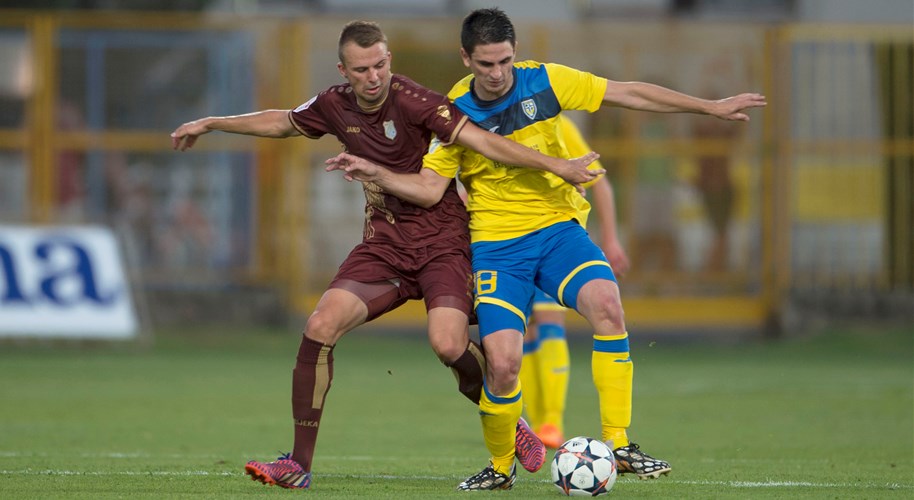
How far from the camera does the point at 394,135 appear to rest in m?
7.23

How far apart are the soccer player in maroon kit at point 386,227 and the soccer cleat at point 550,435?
1728 mm

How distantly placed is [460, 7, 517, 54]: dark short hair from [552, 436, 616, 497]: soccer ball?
6.22 feet

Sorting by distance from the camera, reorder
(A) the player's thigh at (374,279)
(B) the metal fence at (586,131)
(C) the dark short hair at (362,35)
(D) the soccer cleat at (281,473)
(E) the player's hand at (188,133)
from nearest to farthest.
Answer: (D) the soccer cleat at (281,473) < (C) the dark short hair at (362,35) < (A) the player's thigh at (374,279) < (E) the player's hand at (188,133) < (B) the metal fence at (586,131)

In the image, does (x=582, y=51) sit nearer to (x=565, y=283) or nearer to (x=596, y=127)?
(x=596, y=127)

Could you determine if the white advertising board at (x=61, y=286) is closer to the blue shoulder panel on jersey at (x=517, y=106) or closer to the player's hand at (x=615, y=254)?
the player's hand at (x=615, y=254)

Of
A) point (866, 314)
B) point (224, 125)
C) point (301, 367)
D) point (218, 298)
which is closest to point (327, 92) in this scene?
point (224, 125)

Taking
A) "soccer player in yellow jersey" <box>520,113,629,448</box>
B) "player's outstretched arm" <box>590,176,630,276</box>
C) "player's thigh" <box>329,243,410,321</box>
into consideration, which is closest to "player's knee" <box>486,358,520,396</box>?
"player's thigh" <box>329,243,410,321</box>

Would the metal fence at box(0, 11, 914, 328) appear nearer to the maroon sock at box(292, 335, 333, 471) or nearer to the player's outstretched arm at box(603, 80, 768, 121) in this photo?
the player's outstretched arm at box(603, 80, 768, 121)

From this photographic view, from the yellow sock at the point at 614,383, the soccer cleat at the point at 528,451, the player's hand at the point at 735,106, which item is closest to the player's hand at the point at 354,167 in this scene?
the yellow sock at the point at 614,383

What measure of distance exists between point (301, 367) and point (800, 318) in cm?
1247

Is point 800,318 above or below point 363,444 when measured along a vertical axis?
below

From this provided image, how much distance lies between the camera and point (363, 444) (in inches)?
363

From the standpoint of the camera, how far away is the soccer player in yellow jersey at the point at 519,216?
22.9 ft

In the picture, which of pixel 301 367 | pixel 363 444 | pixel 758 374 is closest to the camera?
pixel 301 367
